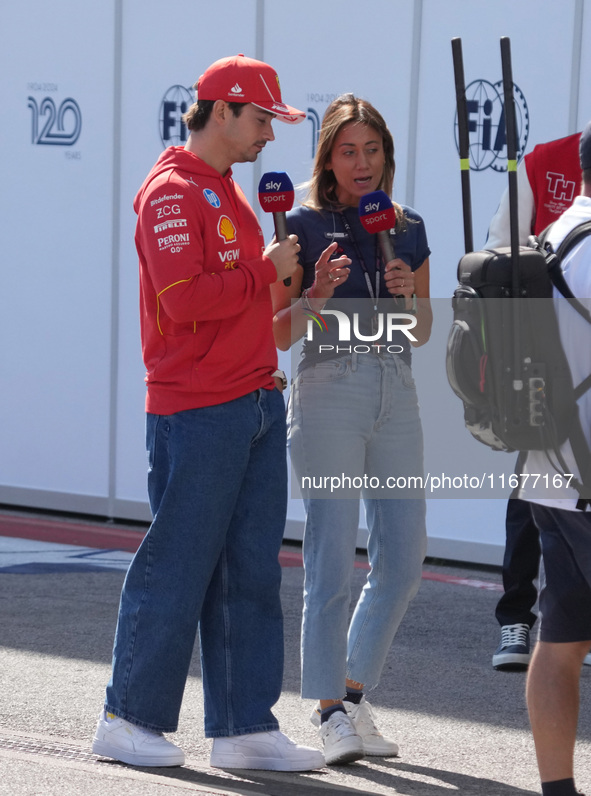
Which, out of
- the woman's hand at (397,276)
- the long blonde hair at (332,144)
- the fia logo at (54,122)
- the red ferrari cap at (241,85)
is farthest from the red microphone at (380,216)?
the fia logo at (54,122)

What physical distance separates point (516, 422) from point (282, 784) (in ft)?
4.31

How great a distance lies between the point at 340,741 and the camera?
3910 millimetres

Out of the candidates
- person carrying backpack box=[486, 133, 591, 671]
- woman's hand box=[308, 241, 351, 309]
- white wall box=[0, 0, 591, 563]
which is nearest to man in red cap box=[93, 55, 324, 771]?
woman's hand box=[308, 241, 351, 309]

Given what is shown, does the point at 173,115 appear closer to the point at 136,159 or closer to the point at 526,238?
the point at 136,159

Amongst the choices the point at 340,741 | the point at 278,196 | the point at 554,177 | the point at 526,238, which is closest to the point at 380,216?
the point at 278,196

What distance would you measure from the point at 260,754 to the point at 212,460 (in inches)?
35.7

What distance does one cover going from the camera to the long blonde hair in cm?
416

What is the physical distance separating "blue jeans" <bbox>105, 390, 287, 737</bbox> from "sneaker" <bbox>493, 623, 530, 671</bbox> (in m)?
1.60

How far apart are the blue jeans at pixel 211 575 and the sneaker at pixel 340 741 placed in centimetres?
18

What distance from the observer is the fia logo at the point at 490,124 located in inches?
276

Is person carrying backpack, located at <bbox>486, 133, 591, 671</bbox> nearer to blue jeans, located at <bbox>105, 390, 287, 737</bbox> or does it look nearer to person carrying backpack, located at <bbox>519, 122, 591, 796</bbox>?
blue jeans, located at <bbox>105, 390, 287, 737</bbox>

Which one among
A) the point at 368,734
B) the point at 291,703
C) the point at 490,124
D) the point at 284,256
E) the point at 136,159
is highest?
the point at 490,124

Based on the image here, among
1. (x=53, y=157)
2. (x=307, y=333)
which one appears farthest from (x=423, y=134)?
(x=307, y=333)

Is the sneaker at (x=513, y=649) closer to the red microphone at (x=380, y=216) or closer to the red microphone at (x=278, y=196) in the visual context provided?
the red microphone at (x=380, y=216)
